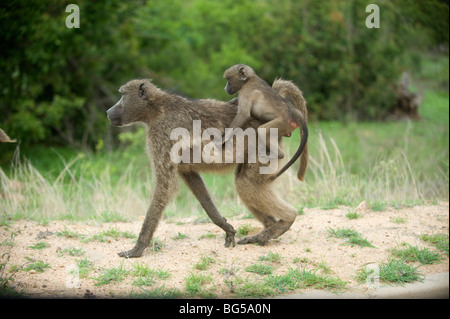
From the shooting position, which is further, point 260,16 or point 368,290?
point 260,16

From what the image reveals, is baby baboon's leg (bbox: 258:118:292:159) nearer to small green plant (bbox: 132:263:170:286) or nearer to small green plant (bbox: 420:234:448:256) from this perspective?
small green plant (bbox: 132:263:170:286)

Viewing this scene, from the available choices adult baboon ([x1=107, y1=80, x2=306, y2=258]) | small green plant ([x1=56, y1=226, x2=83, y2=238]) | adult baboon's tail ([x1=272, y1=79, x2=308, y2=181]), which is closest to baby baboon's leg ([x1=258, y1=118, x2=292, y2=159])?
adult baboon ([x1=107, y1=80, x2=306, y2=258])

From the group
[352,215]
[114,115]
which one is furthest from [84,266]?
[352,215]

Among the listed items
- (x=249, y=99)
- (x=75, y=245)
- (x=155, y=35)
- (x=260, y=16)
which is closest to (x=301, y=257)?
(x=249, y=99)

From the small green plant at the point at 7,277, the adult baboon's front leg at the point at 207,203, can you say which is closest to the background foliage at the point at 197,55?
the small green plant at the point at 7,277

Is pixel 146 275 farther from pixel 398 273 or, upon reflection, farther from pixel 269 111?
pixel 398 273

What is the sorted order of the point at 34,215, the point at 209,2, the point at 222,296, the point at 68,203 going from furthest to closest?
the point at 209,2 < the point at 68,203 < the point at 34,215 < the point at 222,296

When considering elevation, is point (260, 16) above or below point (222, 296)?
above

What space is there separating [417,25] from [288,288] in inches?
251

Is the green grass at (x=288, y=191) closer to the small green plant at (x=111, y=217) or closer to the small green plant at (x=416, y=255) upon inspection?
the small green plant at (x=111, y=217)

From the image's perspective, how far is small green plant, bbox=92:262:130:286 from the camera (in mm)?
3794

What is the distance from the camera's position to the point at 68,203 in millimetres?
6082

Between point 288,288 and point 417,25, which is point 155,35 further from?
point 288,288

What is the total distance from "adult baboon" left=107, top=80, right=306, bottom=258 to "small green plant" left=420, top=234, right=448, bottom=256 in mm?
1221
